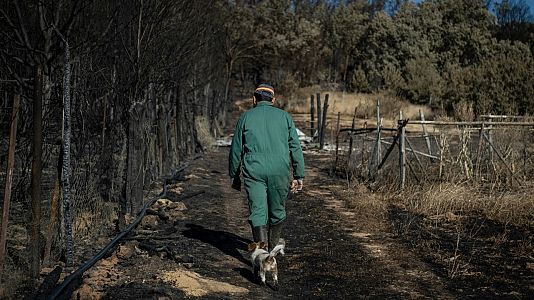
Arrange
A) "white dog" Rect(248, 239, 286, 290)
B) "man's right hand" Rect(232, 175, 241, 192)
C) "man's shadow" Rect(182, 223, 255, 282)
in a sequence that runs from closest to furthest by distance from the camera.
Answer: "white dog" Rect(248, 239, 286, 290), "man's right hand" Rect(232, 175, 241, 192), "man's shadow" Rect(182, 223, 255, 282)

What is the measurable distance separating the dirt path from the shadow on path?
0.04 feet

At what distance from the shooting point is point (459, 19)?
1980 inches

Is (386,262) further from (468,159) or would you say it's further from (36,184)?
(468,159)

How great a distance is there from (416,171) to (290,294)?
29.9 feet

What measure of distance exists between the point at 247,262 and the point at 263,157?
1.42 m

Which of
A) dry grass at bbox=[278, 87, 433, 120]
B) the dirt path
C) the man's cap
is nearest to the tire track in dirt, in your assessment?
the dirt path

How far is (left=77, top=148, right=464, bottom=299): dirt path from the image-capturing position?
19.2 ft

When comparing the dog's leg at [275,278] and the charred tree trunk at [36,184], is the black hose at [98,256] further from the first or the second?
the dog's leg at [275,278]

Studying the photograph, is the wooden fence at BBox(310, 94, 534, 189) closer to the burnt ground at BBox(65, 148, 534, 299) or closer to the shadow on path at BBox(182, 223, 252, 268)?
the burnt ground at BBox(65, 148, 534, 299)

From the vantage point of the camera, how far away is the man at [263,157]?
6.33 m

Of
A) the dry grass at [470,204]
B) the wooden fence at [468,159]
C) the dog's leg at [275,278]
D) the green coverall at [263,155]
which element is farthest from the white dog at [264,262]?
the wooden fence at [468,159]

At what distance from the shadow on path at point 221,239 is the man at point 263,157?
102 cm

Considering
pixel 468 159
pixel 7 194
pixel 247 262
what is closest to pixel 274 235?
pixel 247 262

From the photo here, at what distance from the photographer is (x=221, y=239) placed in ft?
27.0
